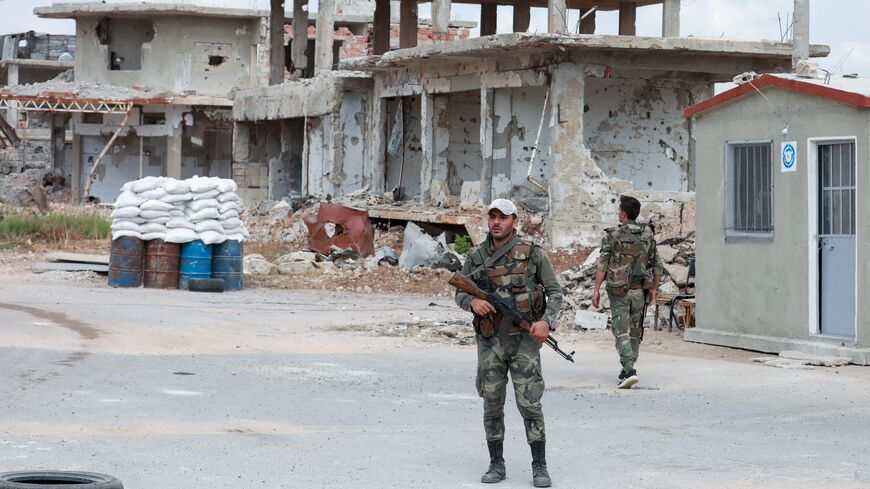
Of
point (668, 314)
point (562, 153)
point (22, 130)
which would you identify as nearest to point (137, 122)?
point (22, 130)

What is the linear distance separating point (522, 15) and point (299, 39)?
6.32 meters

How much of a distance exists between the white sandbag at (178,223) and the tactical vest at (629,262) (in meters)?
9.90

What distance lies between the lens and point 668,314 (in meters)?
16.3

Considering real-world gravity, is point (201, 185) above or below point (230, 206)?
above

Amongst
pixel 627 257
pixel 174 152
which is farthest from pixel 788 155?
pixel 174 152

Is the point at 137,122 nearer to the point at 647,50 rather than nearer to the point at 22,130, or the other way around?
the point at 22,130

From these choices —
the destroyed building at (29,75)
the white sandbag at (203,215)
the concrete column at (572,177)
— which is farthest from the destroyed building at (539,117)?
the destroyed building at (29,75)

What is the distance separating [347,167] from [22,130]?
30.5 meters

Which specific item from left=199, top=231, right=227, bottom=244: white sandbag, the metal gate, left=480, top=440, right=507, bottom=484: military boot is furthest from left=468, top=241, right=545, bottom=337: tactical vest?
left=199, top=231, right=227, bottom=244: white sandbag

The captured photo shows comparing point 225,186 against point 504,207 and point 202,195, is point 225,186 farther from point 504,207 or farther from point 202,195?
point 504,207

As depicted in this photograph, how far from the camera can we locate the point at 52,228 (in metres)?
26.6

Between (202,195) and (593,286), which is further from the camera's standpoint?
(202,195)

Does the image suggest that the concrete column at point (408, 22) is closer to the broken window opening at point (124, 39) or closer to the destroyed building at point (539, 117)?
the destroyed building at point (539, 117)

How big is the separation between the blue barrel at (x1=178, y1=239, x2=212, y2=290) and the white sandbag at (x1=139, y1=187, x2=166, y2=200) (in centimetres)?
81
